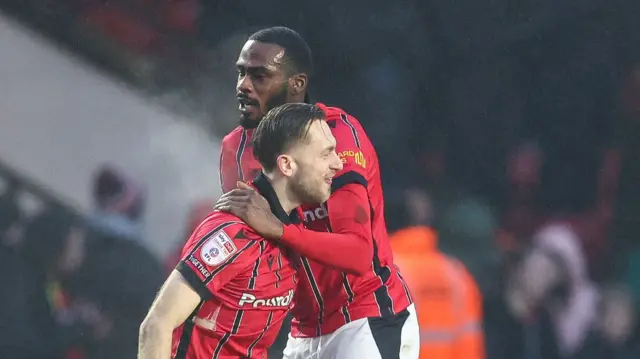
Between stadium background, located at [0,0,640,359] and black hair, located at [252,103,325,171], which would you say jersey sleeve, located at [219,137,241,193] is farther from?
stadium background, located at [0,0,640,359]

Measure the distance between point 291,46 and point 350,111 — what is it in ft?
7.86

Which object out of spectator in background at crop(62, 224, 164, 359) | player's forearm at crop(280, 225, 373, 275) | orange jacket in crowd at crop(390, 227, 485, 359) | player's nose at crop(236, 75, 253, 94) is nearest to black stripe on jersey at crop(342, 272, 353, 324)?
player's forearm at crop(280, 225, 373, 275)

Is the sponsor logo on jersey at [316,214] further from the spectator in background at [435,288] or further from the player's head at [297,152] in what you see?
the spectator in background at [435,288]

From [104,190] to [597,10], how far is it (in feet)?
8.99

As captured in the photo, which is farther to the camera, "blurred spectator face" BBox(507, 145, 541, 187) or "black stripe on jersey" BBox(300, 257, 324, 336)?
"blurred spectator face" BBox(507, 145, 541, 187)

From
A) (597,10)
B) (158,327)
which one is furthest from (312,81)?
(158,327)

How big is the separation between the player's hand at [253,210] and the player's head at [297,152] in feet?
0.29

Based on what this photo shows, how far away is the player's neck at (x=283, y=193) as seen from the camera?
274 centimetres

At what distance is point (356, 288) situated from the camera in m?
3.14

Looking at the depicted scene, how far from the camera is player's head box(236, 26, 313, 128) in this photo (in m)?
3.29

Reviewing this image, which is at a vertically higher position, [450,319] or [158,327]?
[158,327]

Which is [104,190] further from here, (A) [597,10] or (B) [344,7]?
(A) [597,10]

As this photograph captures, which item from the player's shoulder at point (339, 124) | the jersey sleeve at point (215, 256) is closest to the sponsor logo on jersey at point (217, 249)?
the jersey sleeve at point (215, 256)

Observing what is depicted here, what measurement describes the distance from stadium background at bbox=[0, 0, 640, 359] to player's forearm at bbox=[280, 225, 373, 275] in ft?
9.18
